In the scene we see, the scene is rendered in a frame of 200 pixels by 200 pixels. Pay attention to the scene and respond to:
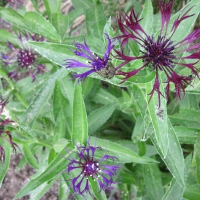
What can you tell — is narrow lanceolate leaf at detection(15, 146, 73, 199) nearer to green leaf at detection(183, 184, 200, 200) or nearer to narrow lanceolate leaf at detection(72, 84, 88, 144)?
narrow lanceolate leaf at detection(72, 84, 88, 144)

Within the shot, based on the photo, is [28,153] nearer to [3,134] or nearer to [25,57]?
[3,134]

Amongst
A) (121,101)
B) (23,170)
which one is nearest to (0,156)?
(121,101)

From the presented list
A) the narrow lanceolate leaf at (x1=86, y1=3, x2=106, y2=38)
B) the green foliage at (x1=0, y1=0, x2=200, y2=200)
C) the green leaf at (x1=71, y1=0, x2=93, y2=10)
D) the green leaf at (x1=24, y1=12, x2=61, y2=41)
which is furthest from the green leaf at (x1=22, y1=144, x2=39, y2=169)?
the green leaf at (x1=71, y1=0, x2=93, y2=10)

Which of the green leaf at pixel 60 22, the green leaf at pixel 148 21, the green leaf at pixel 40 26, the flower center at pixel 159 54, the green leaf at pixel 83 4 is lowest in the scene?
the flower center at pixel 159 54

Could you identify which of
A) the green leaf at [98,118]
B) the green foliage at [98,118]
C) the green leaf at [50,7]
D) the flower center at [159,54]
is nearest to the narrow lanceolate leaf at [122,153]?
the green foliage at [98,118]

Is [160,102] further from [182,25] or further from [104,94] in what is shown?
[104,94]

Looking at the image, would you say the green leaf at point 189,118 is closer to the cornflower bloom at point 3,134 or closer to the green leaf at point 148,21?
the green leaf at point 148,21

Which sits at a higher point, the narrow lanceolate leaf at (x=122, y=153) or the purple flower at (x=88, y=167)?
the narrow lanceolate leaf at (x=122, y=153)
